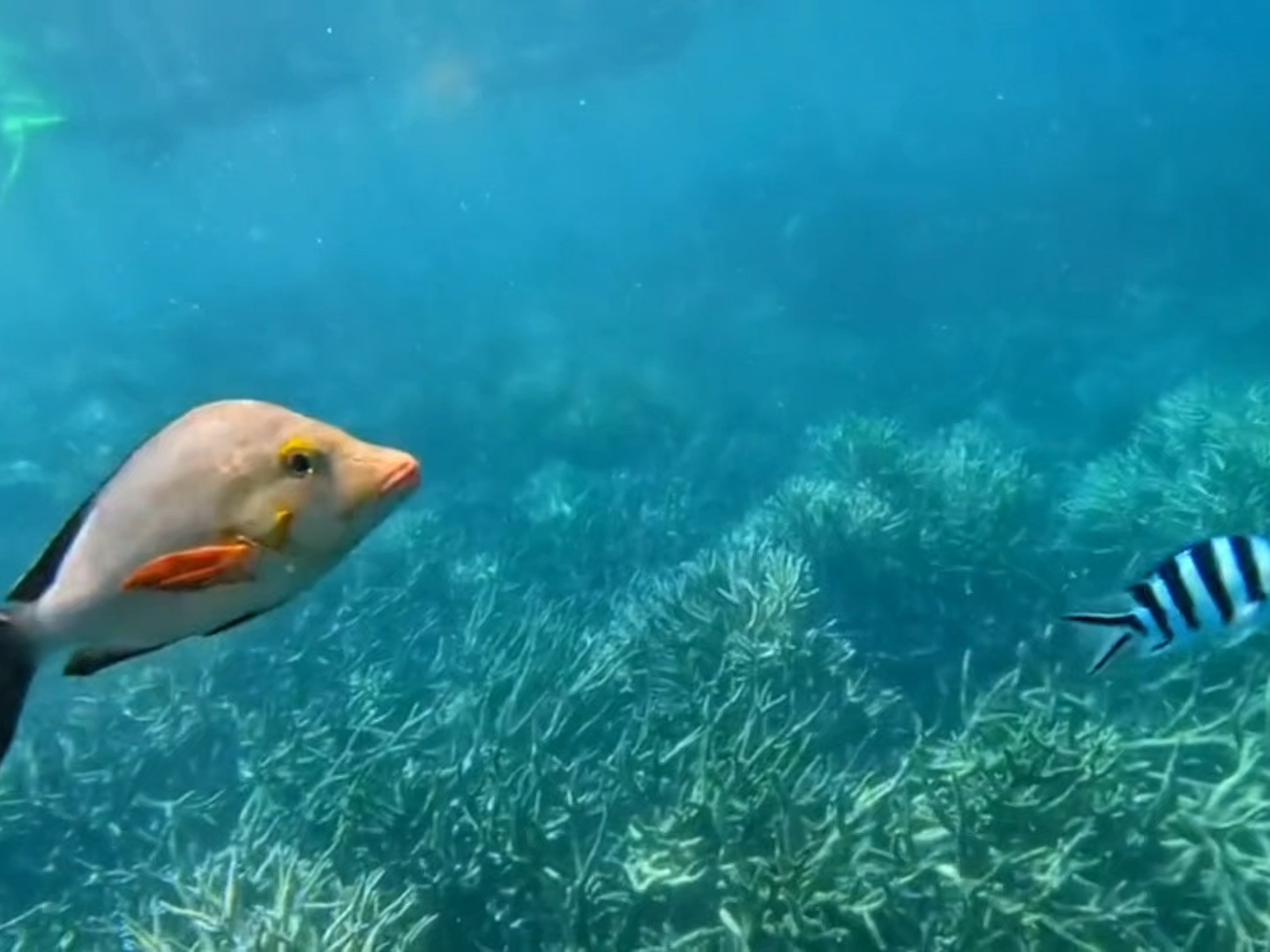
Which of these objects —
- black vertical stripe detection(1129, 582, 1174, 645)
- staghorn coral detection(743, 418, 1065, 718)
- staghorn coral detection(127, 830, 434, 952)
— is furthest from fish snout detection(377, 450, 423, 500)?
staghorn coral detection(743, 418, 1065, 718)

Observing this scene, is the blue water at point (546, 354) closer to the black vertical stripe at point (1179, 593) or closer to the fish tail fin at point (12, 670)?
the black vertical stripe at point (1179, 593)

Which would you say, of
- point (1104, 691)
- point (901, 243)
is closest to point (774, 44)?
point (901, 243)

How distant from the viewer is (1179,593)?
343 centimetres

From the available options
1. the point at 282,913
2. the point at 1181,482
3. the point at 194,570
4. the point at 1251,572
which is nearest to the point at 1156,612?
the point at 1251,572

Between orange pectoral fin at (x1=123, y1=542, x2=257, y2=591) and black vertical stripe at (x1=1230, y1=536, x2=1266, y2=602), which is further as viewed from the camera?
black vertical stripe at (x1=1230, y1=536, x2=1266, y2=602)

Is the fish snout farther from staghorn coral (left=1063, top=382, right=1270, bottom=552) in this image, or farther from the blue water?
staghorn coral (left=1063, top=382, right=1270, bottom=552)

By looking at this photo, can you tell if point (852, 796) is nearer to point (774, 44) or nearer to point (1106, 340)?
point (1106, 340)

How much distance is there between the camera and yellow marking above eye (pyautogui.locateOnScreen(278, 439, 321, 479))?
1.81 metres

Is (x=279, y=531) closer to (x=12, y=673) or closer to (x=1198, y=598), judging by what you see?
(x=12, y=673)

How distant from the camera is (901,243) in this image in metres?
29.8

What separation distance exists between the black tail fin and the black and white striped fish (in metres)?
2.75

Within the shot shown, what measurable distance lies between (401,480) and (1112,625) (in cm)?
249

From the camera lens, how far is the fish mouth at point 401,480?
5.91 feet

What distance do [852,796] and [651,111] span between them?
11363 cm
